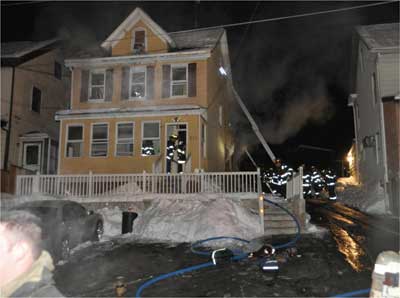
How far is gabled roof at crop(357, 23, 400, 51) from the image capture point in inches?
673

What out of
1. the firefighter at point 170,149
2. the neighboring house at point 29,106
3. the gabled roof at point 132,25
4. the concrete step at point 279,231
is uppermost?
the gabled roof at point 132,25

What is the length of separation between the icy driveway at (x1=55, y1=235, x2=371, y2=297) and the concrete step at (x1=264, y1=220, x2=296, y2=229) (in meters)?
2.00

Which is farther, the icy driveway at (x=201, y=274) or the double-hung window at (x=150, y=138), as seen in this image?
the double-hung window at (x=150, y=138)

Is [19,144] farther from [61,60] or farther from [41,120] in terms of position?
[61,60]

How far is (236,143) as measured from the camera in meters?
27.4

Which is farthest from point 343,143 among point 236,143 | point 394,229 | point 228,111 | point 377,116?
point 394,229

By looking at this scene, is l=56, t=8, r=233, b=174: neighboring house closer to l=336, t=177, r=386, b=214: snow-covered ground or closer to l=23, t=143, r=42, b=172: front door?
l=23, t=143, r=42, b=172: front door

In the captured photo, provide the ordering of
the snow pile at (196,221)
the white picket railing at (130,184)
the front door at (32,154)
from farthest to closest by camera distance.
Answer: the front door at (32,154)
the white picket railing at (130,184)
the snow pile at (196,221)

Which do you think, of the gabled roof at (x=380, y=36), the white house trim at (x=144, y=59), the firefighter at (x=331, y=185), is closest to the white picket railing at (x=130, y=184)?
the white house trim at (x=144, y=59)

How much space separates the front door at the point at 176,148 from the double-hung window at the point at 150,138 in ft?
1.57

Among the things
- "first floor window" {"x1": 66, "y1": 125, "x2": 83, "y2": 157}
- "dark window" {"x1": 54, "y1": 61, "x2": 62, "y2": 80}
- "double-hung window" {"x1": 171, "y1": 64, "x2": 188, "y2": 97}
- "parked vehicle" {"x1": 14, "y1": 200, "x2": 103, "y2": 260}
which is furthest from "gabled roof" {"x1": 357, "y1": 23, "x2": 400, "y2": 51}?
"dark window" {"x1": 54, "y1": 61, "x2": 62, "y2": 80}

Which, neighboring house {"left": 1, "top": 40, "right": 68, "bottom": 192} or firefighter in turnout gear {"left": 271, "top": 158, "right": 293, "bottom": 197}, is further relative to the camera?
firefighter in turnout gear {"left": 271, "top": 158, "right": 293, "bottom": 197}

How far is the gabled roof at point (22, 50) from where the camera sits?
18562 mm

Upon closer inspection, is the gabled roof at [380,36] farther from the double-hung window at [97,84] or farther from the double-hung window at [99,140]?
the double-hung window at [99,140]
